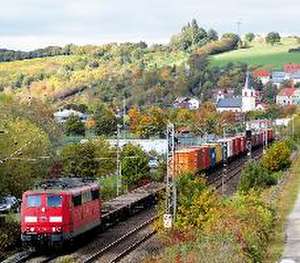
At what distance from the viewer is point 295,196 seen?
170 ft

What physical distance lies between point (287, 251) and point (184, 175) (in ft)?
38.6

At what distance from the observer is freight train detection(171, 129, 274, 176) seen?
63.2 m

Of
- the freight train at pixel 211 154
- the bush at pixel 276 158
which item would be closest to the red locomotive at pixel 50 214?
the freight train at pixel 211 154

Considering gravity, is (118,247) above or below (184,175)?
below

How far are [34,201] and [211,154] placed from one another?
146 feet

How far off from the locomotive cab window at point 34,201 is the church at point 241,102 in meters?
156

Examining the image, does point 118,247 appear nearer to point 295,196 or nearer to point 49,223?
point 49,223

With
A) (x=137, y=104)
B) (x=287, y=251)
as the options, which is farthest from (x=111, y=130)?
(x=287, y=251)

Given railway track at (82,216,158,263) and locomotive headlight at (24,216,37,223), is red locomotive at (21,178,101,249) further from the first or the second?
railway track at (82,216,158,263)

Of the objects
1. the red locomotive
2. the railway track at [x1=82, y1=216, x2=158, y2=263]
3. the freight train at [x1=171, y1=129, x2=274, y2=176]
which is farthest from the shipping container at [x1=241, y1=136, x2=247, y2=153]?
the red locomotive

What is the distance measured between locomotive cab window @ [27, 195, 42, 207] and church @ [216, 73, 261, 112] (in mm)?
155850

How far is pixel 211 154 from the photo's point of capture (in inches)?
3012

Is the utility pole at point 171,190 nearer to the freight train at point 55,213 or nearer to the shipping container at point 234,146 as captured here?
the freight train at point 55,213

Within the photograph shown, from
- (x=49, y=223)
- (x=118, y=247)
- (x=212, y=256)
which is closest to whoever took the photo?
(x=212, y=256)
